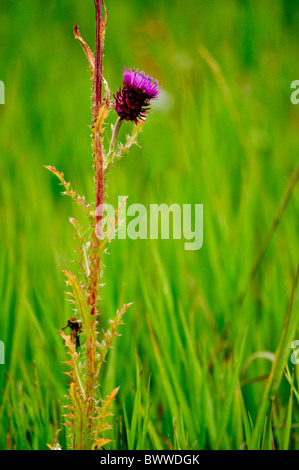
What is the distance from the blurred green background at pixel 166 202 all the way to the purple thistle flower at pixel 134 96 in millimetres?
253

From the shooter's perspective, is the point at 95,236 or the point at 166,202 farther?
the point at 166,202

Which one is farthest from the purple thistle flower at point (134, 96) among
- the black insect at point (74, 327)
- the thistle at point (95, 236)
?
the black insect at point (74, 327)

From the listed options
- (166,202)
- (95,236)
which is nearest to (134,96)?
(95,236)

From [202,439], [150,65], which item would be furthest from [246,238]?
[150,65]

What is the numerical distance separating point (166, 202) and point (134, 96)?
565 mm

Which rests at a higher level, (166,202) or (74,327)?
(166,202)

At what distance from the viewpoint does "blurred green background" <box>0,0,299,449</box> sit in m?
0.53

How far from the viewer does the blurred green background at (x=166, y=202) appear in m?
0.53

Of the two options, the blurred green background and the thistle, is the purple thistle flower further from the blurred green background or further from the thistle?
the blurred green background

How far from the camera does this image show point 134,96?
1.09 feet

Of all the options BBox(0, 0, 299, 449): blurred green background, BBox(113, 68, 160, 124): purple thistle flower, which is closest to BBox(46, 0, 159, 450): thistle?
BBox(113, 68, 160, 124): purple thistle flower

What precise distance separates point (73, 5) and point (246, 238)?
1537mm

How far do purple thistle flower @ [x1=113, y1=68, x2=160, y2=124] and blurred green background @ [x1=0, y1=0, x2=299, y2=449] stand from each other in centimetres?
25

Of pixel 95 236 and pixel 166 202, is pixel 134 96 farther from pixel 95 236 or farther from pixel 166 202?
pixel 166 202
